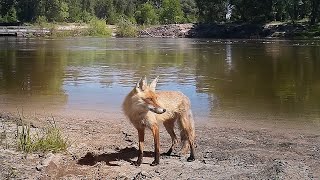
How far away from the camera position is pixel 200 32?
91.7 metres

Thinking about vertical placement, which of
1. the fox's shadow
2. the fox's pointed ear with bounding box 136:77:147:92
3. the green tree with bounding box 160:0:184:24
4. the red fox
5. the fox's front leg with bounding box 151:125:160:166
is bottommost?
the fox's shadow

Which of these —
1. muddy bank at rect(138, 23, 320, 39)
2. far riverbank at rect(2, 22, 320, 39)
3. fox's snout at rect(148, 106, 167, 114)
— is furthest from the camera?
far riverbank at rect(2, 22, 320, 39)

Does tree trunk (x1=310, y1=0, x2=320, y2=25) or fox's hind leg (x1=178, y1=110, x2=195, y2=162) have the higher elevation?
tree trunk (x1=310, y1=0, x2=320, y2=25)

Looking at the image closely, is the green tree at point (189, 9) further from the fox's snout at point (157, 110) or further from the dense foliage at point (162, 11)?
the fox's snout at point (157, 110)

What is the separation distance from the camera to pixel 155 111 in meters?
7.86

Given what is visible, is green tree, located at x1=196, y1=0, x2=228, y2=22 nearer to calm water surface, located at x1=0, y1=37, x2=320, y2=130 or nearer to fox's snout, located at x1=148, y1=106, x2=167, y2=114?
calm water surface, located at x1=0, y1=37, x2=320, y2=130

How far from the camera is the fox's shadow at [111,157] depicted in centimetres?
818

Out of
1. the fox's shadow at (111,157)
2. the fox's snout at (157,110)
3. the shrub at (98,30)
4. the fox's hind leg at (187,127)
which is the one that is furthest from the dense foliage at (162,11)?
the fox's snout at (157,110)

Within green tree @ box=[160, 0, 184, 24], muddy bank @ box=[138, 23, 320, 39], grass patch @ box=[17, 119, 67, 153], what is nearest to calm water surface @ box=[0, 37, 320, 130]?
grass patch @ box=[17, 119, 67, 153]

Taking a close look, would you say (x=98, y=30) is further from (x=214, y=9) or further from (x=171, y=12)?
(x=171, y=12)

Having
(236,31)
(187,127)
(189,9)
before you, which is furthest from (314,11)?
(187,127)

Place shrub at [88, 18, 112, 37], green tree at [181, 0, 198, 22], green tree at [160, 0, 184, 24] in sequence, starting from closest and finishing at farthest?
shrub at [88, 18, 112, 37] → green tree at [160, 0, 184, 24] → green tree at [181, 0, 198, 22]

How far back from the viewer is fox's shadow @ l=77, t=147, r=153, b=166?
8177 mm

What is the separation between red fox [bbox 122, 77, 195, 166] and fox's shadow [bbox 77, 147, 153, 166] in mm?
422
